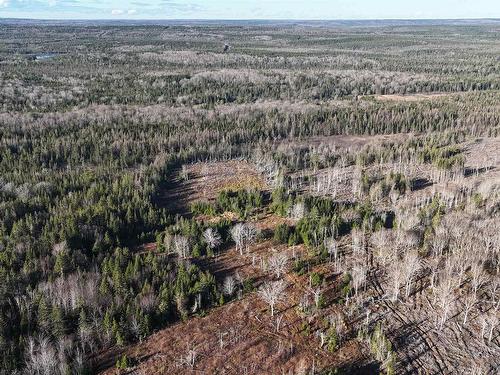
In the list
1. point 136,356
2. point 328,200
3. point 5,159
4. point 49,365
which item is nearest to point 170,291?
point 136,356

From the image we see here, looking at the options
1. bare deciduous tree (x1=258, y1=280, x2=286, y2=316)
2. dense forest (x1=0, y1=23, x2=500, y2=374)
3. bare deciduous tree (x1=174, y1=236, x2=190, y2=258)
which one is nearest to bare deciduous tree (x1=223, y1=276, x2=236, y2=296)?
dense forest (x1=0, y1=23, x2=500, y2=374)

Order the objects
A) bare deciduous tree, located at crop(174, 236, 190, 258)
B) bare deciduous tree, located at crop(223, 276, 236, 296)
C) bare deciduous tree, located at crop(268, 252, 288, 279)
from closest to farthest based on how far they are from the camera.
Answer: bare deciduous tree, located at crop(223, 276, 236, 296), bare deciduous tree, located at crop(268, 252, 288, 279), bare deciduous tree, located at crop(174, 236, 190, 258)

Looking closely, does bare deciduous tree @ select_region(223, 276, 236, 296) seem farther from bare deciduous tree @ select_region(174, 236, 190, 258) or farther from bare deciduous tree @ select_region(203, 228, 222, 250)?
bare deciduous tree @ select_region(203, 228, 222, 250)

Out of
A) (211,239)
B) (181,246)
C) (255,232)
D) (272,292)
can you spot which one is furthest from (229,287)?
(255,232)

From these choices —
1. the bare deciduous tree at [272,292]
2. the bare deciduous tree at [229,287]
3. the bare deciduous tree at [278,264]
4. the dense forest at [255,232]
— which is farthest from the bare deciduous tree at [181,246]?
the bare deciduous tree at [272,292]

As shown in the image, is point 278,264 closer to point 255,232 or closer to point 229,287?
point 229,287

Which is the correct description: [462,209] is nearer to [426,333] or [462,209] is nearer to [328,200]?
[328,200]

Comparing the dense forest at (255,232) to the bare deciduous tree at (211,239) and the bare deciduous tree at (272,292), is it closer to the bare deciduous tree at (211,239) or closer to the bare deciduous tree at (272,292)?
the bare deciduous tree at (211,239)

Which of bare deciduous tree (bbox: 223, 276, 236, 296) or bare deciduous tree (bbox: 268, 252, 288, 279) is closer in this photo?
bare deciduous tree (bbox: 223, 276, 236, 296)
